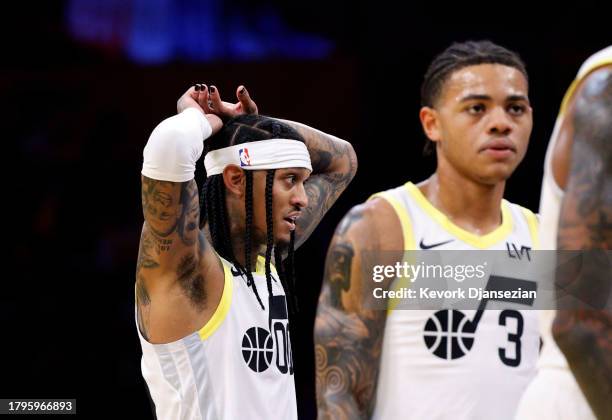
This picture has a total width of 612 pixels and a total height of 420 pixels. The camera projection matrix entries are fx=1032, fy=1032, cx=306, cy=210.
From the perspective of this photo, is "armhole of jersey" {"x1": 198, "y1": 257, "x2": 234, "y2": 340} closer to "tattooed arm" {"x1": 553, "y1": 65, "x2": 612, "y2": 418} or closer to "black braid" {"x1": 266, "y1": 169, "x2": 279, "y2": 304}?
"black braid" {"x1": 266, "y1": 169, "x2": 279, "y2": 304}

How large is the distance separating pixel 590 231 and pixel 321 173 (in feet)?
6.46

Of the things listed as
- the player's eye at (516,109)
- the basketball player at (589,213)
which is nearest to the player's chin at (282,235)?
the player's eye at (516,109)

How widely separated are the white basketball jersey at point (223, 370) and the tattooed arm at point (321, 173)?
543 mm

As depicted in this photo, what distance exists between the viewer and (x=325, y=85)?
6.36 metres

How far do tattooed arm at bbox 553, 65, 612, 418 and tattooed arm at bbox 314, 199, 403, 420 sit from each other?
114 centimetres

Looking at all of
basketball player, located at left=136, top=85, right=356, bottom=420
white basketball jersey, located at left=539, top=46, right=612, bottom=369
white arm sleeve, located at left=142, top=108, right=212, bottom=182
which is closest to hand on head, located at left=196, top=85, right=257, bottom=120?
basketball player, located at left=136, top=85, right=356, bottom=420

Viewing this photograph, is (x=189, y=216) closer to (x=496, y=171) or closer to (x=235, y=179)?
(x=235, y=179)

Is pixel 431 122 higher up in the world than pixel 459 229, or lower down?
higher up

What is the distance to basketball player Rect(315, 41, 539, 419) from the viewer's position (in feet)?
10.3

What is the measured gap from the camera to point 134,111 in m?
6.52

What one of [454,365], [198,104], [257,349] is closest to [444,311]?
[454,365]

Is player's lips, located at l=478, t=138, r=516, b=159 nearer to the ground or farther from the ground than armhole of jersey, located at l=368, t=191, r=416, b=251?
farther from the ground

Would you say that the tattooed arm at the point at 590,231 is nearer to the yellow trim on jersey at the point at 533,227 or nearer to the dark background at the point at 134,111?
the yellow trim on jersey at the point at 533,227

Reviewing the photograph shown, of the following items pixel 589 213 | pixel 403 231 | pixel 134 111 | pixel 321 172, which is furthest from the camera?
pixel 134 111
